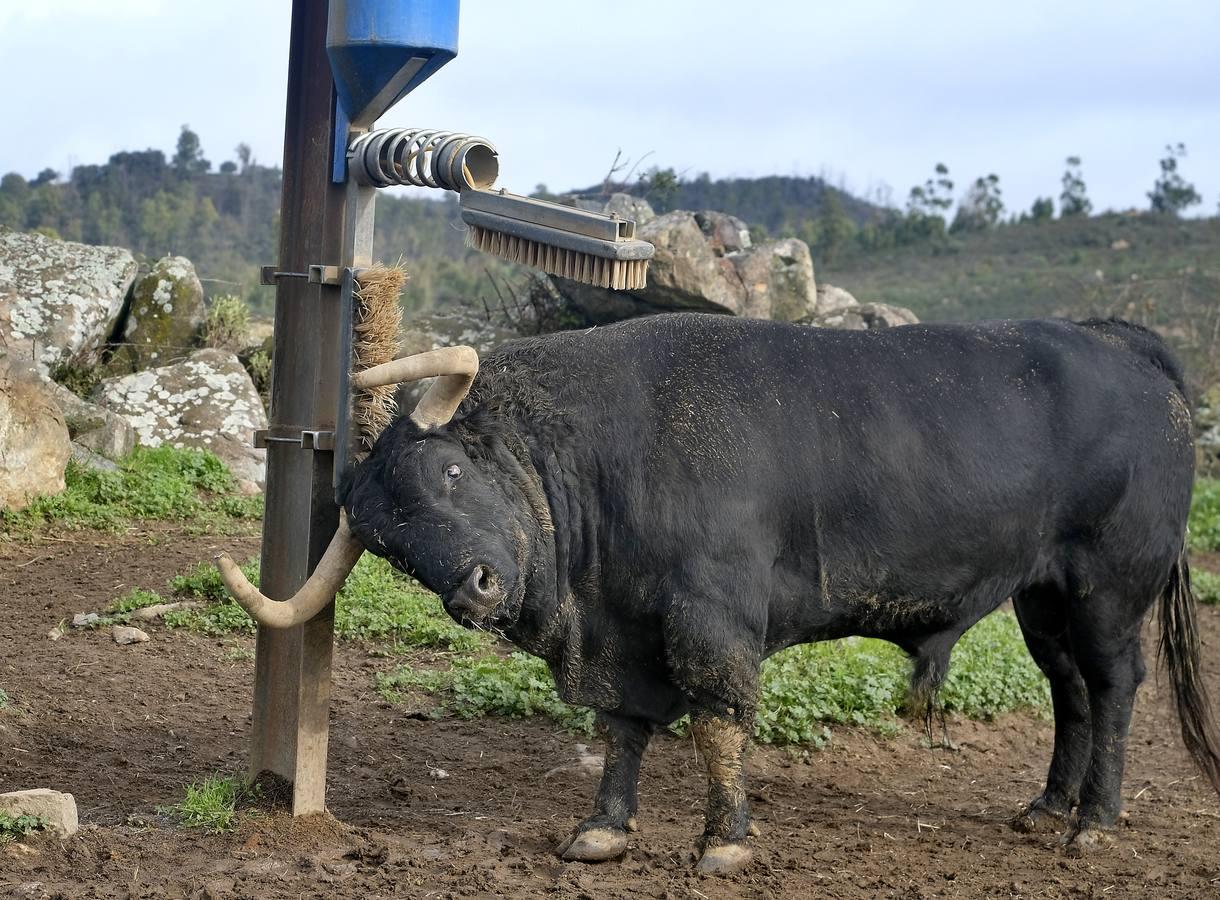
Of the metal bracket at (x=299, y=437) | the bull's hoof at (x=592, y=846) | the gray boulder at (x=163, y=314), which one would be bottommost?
the bull's hoof at (x=592, y=846)

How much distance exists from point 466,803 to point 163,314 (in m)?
7.88

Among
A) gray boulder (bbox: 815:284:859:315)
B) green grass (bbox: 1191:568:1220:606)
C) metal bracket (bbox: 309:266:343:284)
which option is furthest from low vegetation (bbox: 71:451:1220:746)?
gray boulder (bbox: 815:284:859:315)

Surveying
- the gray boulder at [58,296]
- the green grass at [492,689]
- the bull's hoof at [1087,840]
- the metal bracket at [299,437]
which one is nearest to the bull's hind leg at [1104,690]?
the bull's hoof at [1087,840]

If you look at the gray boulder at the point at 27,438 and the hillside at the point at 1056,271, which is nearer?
the gray boulder at the point at 27,438

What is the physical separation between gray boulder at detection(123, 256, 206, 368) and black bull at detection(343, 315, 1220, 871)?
787 cm

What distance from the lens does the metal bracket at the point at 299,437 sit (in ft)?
15.4

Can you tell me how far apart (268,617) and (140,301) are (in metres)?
8.32

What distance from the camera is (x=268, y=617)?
445cm

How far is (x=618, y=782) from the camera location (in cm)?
502

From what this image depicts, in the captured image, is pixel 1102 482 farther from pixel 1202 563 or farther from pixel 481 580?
pixel 1202 563

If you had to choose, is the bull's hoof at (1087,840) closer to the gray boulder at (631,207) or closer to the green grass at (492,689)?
the green grass at (492,689)

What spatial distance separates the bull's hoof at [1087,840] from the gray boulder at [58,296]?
27.4 feet

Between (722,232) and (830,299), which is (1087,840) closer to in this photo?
(722,232)

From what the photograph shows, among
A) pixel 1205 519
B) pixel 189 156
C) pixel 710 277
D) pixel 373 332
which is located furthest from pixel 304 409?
pixel 189 156
